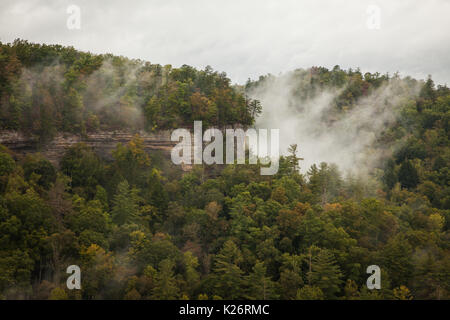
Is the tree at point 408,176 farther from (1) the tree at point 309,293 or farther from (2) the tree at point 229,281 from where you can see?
(2) the tree at point 229,281

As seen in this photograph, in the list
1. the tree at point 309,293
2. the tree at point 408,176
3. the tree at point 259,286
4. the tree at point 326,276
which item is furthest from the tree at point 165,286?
the tree at point 408,176

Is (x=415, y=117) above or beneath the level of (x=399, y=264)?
above

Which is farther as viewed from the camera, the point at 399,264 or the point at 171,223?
the point at 171,223

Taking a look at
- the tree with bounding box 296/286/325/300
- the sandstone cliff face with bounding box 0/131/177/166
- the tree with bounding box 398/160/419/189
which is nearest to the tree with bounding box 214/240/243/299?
the tree with bounding box 296/286/325/300

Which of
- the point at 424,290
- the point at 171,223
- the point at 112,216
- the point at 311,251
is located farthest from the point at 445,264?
the point at 112,216

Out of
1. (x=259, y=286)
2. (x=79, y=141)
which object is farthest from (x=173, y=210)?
(x=79, y=141)
